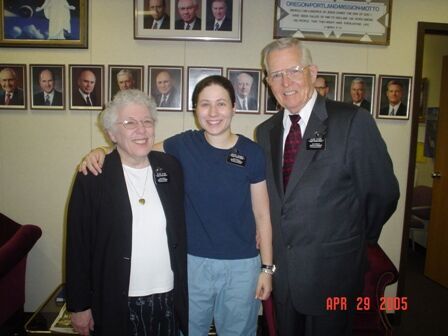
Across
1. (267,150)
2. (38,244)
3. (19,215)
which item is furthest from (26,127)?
(267,150)

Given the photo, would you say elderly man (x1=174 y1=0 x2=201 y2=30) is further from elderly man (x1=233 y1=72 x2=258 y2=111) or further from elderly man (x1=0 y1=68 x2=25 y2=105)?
elderly man (x1=0 y1=68 x2=25 y2=105)

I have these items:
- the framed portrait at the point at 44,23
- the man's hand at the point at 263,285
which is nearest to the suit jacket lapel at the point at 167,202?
the man's hand at the point at 263,285

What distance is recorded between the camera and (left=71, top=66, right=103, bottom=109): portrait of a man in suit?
2.78 meters

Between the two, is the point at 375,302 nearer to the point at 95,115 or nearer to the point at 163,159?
the point at 163,159

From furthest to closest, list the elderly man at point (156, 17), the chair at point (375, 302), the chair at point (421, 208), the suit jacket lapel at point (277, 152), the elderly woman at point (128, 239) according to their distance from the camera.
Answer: the chair at point (421, 208) < the elderly man at point (156, 17) < the chair at point (375, 302) < the suit jacket lapel at point (277, 152) < the elderly woman at point (128, 239)

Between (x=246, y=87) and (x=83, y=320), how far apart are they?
212cm

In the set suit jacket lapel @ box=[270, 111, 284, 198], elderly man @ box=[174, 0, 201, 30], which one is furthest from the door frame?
elderly man @ box=[174, 0, 201, 30]

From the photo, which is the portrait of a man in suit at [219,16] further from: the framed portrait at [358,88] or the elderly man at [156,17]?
the framed portrait at [358,88]

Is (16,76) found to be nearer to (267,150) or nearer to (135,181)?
(135,181)

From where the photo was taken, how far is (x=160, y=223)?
1486mm

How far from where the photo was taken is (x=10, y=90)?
281cm

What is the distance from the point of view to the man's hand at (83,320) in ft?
4.83

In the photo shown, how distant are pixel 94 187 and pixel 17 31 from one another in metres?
2.13

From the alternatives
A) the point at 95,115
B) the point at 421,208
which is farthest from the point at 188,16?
the point at 421,208
